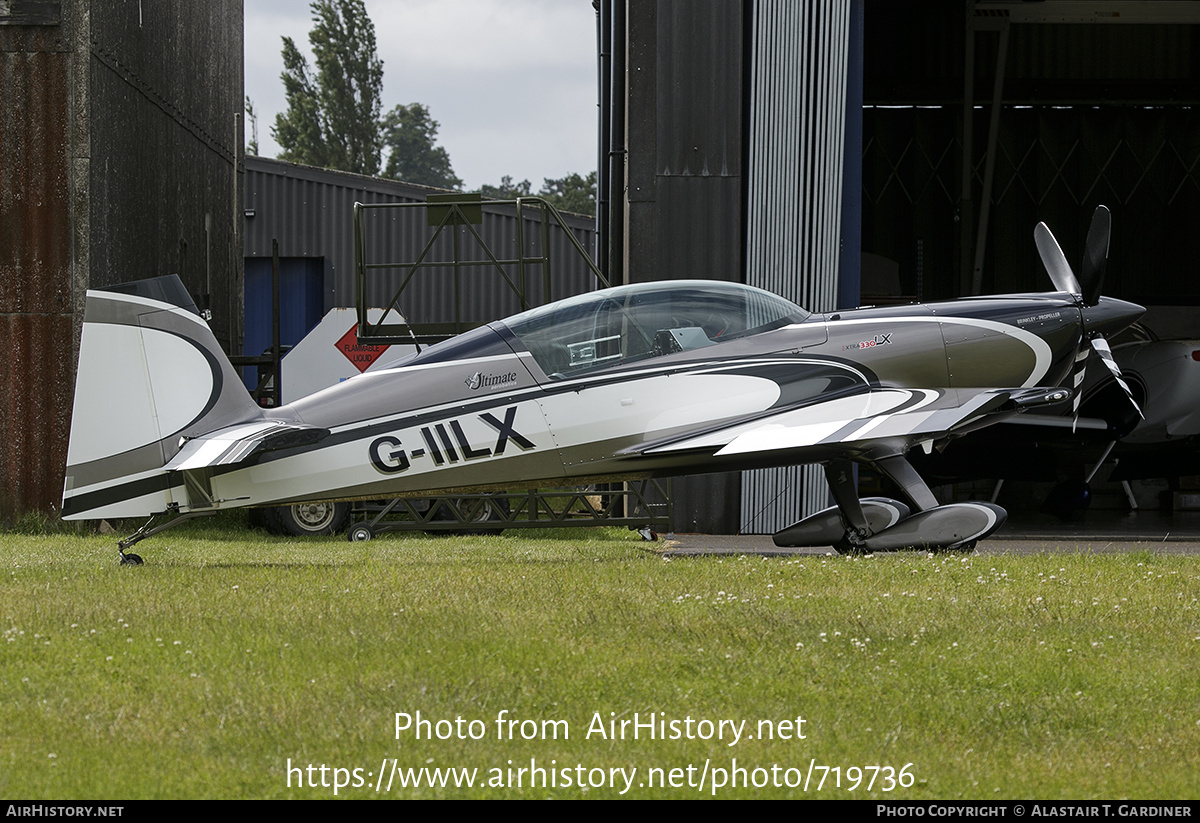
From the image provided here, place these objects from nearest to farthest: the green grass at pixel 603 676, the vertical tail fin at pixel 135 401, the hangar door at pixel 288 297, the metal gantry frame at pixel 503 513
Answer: the green grass at pixel 603 676 → the vertical tail fin at pixel 135 401 → the metal gantry frame at pixel 503 513 → the hangar door at pixel 288 297

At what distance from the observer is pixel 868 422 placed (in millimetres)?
8734

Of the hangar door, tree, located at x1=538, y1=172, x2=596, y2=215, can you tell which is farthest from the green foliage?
the hangar door

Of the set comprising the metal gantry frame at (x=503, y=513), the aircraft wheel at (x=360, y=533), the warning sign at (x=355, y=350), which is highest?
the warning sign at (x=355, y=350)

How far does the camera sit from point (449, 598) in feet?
21.0

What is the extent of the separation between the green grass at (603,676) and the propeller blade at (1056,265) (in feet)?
11.7

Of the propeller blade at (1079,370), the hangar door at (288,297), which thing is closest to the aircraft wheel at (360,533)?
the propeller blade at (1079,370)

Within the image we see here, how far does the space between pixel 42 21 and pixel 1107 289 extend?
78.6 feet

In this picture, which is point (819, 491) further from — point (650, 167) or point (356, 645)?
point (356, 645)

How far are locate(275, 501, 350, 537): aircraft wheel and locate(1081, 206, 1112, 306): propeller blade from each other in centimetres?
800

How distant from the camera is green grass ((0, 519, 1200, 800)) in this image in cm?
376

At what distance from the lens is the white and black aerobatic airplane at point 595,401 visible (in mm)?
7977

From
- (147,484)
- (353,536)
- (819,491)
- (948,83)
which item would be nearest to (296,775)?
(147,484)

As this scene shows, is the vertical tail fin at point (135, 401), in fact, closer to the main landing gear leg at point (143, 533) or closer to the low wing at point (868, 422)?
the main landing gear leg at point (143, 533)

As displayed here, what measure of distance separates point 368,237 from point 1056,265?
20.0m
